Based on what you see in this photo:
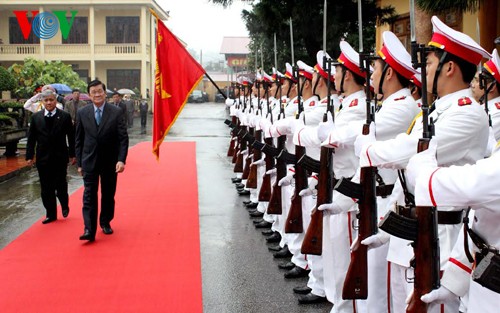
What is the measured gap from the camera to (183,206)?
8.50 m

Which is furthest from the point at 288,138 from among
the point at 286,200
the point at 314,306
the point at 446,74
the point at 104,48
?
the point at 104,48

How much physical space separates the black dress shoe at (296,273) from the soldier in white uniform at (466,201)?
285cm

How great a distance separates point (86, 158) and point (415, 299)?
15.2 ft

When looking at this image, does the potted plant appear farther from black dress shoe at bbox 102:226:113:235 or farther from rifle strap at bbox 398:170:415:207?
rifle strap at bbox 398:170:415:207

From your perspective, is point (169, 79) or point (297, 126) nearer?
point (297, 126)

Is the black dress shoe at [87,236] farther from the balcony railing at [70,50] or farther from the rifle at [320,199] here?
the balcony railing at [70,50]

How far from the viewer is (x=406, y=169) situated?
2621 mm

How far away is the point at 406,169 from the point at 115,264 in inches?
143

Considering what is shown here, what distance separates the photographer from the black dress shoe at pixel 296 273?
535 centimetres

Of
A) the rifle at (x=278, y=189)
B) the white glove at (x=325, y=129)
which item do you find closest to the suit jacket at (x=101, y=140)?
the rifle at (x=278, y=189)

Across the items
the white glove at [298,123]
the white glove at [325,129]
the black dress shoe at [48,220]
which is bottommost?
the black dress shoe at [48,220]

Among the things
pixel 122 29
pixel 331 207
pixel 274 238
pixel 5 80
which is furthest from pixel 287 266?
pixel 122 29

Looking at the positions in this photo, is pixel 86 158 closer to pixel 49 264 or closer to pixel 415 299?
pixel 49 264

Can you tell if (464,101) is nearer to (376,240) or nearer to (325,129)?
(376,240)
